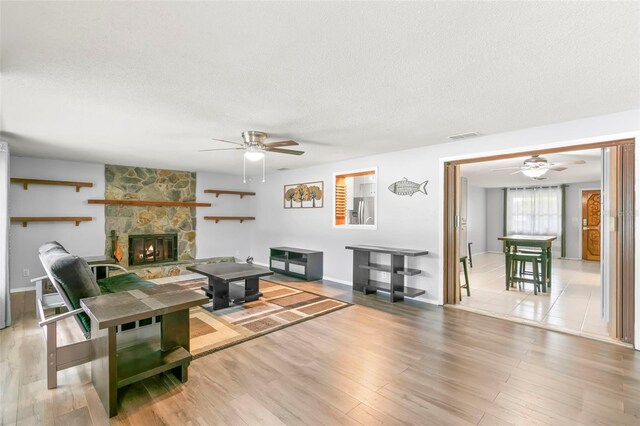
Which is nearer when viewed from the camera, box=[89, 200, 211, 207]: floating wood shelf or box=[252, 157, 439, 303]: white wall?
box=[252, 157, 439, 303]: white wall

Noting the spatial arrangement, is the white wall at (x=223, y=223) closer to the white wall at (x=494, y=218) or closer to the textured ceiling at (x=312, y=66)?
the textured ceiling at (x=312, y=66)

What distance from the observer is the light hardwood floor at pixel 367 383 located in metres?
2.02

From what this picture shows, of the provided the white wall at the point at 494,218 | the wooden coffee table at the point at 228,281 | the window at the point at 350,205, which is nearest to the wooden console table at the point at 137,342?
the wooden coffee table at the point at 228,281

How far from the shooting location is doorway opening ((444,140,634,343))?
10.2 ft

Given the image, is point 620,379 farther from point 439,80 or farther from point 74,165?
point 74,165

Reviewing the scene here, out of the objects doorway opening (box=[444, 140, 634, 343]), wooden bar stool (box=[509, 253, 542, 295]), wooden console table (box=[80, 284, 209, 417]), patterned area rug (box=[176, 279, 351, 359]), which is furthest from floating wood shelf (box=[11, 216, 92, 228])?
wooden bar stool (box=[509, 253, 542, 295])

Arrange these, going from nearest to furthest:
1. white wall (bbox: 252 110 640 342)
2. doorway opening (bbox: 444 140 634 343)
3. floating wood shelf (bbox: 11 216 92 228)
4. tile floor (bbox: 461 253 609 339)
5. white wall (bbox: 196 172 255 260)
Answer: doorway opening (bbox: 444 140 634 343), white wall (bbox: 252 110 640 342), tile floor (bbox: 461 253 609 339), floating wood shelf (bbox: 11 216 92 228), white wall (bbox: 196 172 255 260)

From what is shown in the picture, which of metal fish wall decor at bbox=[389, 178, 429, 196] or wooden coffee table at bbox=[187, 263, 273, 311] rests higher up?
metal fish wall decor at bbox=[389, 178, 429, 196]

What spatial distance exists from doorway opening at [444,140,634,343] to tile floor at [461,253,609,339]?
1cm

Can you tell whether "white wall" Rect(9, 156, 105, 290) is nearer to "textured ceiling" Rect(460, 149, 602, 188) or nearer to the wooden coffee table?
the wooden coffee table

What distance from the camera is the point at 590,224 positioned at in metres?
8.73

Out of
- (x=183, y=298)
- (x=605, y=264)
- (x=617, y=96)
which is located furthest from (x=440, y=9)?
(x=605, y=264)

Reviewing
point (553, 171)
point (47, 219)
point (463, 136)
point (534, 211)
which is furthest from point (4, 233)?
point (534, 211)

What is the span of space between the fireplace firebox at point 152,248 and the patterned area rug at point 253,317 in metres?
2.93
